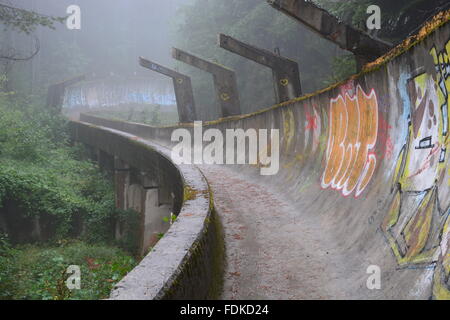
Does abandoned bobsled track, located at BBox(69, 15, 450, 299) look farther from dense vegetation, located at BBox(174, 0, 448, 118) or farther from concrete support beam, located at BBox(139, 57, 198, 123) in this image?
concrete support beam, located at BBox(139, 57, 198, 123)

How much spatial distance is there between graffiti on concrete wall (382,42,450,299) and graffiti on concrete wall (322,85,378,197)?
87 centimetres

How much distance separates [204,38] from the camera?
34.9 m

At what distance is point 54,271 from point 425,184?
29.4ft

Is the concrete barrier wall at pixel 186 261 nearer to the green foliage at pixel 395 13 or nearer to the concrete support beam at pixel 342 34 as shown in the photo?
the concrete support beam at pixel 342 34

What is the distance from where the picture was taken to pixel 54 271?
1055 cm

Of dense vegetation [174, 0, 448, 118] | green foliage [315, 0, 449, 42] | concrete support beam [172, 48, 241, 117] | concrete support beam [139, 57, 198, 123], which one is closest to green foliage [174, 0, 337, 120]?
dense vegetation [174, 0, 448, 118]

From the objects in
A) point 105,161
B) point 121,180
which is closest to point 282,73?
point 121,180

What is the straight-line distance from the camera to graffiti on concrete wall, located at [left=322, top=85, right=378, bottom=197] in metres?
5.51

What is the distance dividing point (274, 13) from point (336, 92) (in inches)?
863

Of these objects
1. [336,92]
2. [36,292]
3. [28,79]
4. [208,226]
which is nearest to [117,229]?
[36,292]

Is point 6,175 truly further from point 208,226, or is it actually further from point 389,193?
point 389,193

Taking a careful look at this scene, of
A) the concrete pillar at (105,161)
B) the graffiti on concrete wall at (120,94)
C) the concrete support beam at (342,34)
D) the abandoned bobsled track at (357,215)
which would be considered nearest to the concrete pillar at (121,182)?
the concrete pillar at (105,161)
